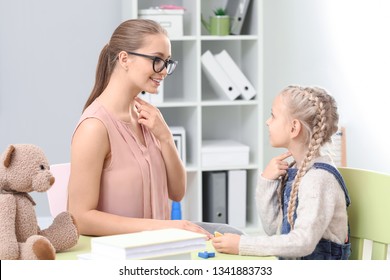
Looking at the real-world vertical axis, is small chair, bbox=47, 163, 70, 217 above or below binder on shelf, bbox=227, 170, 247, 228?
above

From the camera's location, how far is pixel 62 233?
1634 mm

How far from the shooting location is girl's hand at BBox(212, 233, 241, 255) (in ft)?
5.41

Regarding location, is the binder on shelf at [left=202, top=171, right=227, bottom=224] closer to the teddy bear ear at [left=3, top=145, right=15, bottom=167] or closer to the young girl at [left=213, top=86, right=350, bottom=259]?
the young girl at [left=213, top=86, right=350, bottom=259]

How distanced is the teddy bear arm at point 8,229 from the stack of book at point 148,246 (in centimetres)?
14

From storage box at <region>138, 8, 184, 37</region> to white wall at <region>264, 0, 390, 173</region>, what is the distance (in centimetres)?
66

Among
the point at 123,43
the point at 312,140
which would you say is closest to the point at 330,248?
the point at 312,140

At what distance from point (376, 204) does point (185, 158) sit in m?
2.08

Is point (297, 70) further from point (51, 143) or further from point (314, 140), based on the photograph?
point (314, 140)

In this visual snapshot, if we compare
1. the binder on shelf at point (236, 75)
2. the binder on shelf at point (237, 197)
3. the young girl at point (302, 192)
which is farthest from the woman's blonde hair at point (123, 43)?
the binder on shelf at point (237, 197)

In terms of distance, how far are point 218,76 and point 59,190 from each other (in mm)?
1740

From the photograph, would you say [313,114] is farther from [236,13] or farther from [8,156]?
[236,13]

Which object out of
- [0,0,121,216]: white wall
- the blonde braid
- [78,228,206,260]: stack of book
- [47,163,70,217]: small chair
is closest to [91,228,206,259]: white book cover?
[78,228,206,260]: stack of book
